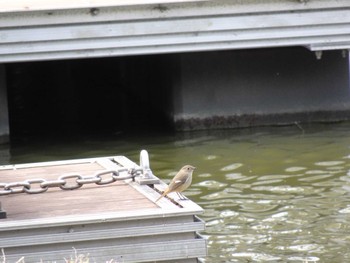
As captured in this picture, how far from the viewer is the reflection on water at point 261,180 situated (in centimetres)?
899

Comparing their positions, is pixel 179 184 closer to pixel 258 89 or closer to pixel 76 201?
pixel 76 201

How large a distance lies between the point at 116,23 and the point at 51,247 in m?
8.09

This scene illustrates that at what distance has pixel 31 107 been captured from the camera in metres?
18.9

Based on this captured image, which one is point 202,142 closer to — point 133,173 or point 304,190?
point 304,190

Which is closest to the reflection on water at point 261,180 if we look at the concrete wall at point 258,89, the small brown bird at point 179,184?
the concrete wall at point 258,89

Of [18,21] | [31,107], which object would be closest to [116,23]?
[18,21]

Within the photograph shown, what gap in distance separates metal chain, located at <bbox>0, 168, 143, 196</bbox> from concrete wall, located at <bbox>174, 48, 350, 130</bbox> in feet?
24.6

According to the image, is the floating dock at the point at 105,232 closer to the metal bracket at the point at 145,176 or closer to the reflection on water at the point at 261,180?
the metal bracket at the point at 145,176

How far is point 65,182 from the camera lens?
278 inches

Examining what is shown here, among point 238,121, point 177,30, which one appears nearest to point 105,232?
point 177,30

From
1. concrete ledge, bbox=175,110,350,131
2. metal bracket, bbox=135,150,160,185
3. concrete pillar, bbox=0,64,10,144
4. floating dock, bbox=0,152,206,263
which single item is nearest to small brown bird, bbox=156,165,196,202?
floating dock, bbox=0,152,206,263

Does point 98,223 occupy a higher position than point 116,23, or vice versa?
point 116,23

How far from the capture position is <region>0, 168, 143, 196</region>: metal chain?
6938mm

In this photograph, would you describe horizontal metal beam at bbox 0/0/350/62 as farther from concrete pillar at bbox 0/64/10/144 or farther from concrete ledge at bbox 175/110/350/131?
concrete ledge at bbox 175/110/350/131
